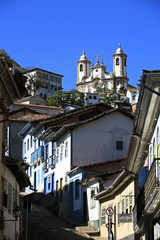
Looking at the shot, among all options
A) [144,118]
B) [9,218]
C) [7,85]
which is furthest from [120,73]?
[144,118]

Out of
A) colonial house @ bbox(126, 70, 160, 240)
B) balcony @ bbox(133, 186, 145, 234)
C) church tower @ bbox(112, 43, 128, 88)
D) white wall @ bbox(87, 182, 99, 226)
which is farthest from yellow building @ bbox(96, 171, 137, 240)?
church tower @ bbox(112, 43, 128, 88)

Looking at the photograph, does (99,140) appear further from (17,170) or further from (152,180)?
(152,180)

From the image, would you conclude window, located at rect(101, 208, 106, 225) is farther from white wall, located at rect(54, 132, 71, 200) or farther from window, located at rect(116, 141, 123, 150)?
window, located at rect(116, 141, 123, 150)

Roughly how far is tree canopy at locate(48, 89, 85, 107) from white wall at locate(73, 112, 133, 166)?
79.7 metres

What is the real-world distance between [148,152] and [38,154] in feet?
97.3

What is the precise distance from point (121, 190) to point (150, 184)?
1186 centimetres

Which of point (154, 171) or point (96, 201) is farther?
point (96, 201)

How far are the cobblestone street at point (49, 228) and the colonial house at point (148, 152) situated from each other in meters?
7.31

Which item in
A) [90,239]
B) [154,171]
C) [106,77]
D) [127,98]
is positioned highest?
[106,77]

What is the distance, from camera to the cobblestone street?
33.0 metres

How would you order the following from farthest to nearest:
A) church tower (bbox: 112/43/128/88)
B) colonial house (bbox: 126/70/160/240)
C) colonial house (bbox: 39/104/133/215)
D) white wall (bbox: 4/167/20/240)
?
church tower (bbox: 112/43/128/88) < colonial house (bbox: 39/104/133/215) < white wall (bbox: 4/167/20/240) < colonial house (bbox: 126/70/160/240)

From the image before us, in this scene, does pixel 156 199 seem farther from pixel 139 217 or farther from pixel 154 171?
pixel 139 217

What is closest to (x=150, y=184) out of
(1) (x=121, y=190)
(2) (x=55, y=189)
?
(1) (x=121, y=190)

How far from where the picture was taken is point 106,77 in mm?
188875
